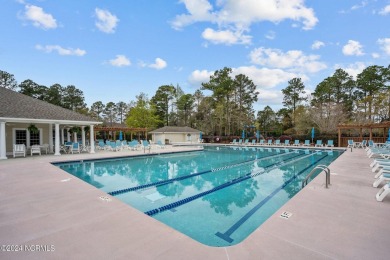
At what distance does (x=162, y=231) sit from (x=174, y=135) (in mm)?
28722

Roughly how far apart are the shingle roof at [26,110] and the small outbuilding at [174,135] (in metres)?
15.7

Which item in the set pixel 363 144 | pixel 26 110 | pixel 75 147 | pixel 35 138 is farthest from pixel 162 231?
pixel 363 144

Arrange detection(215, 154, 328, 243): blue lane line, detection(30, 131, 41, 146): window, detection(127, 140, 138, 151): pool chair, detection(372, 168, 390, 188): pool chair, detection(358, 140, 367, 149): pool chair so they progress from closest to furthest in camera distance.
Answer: detection(215, 154, 328, 243): blue lane line < detection(372, 168, 390, 188): pool chair < detection(30, 131, 41, 146): window < detection(127, 140, 138, 151): pool chair < detection(358, 140, 367, 149): pool chair

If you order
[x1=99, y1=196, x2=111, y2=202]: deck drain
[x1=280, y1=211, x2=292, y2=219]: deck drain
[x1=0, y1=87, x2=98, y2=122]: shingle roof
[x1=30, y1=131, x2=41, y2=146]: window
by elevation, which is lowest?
[x1=280, y1=211, x2=292, y2=219]: deck drain

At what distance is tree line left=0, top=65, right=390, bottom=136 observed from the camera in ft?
95.2

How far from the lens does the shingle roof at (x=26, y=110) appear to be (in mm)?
13005

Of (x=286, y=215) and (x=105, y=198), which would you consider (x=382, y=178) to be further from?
(x=105, y=198)

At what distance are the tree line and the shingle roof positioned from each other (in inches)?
801

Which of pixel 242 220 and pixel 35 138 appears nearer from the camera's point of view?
pixel 242 220

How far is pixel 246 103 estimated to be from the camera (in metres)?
38.7

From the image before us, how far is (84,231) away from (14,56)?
2057cm

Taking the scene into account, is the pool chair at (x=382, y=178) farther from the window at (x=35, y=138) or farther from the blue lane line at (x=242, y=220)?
the window at (x=35, y=138)

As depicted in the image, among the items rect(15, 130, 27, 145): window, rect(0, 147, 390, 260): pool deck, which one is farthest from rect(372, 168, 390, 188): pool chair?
rect(15, 130, 27, 145): window

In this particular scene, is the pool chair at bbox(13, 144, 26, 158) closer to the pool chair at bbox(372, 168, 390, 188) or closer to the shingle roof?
the shingle roof
